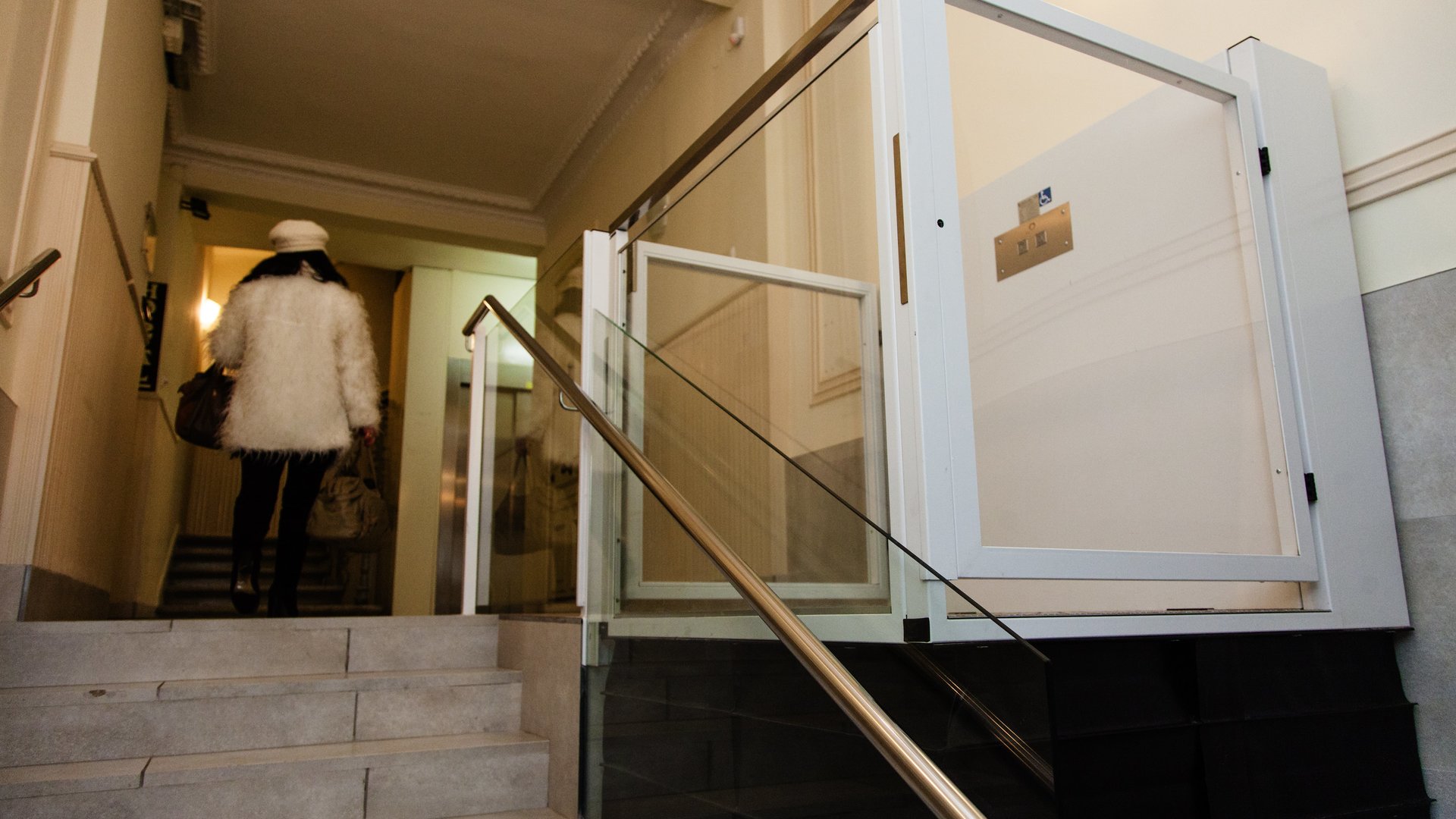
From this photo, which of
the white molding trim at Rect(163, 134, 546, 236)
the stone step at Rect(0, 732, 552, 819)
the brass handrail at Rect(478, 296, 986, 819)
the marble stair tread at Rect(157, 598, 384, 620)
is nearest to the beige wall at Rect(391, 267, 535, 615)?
the marble stair tread at Rect(157, 598, 384, 620)

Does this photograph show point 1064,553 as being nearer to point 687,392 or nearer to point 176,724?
point 687,392

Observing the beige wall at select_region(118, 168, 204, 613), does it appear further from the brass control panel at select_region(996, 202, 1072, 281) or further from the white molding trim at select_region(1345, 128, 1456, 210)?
the white molding trim at select_region(1345, 128, 1456, 210)

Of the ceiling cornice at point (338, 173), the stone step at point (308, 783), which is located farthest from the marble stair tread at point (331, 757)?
the ceiling cornice at point (338, 173)

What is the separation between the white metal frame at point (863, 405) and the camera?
1.77 meters

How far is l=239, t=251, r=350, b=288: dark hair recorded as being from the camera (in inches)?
163

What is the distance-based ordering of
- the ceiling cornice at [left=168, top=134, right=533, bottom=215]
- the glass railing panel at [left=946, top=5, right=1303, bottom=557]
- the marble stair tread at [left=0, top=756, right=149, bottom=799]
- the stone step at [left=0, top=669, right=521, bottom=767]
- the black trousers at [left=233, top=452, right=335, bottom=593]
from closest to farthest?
the marble stair tread at [left=0, top=756, right=149, bottom=799] < the glass railing panel at [left=946, top=5, right=1303, bottom=557] < the stone step at [left=0, top=669, right=521, bottom=767] < the black trousers at [left=233, top=452, right=335, bottom=593] < the ceiling cornice at [left=168, top=134, right=533, bottom=215]

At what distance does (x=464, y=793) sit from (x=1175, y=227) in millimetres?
2315

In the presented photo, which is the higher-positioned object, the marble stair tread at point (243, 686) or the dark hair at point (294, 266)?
the dark hair at point (294, 266)

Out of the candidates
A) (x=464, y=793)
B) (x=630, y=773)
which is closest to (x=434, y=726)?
(x=464, y=793)

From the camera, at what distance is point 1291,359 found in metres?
2.37

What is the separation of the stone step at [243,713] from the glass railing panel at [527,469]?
1.22 feet

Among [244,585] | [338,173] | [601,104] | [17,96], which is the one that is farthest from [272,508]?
[338,173]

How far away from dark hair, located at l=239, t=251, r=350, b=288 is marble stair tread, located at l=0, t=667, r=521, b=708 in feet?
6.03

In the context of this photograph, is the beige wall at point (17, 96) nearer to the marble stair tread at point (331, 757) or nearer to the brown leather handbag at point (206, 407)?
the brown leather handbag at point (206, 407)
